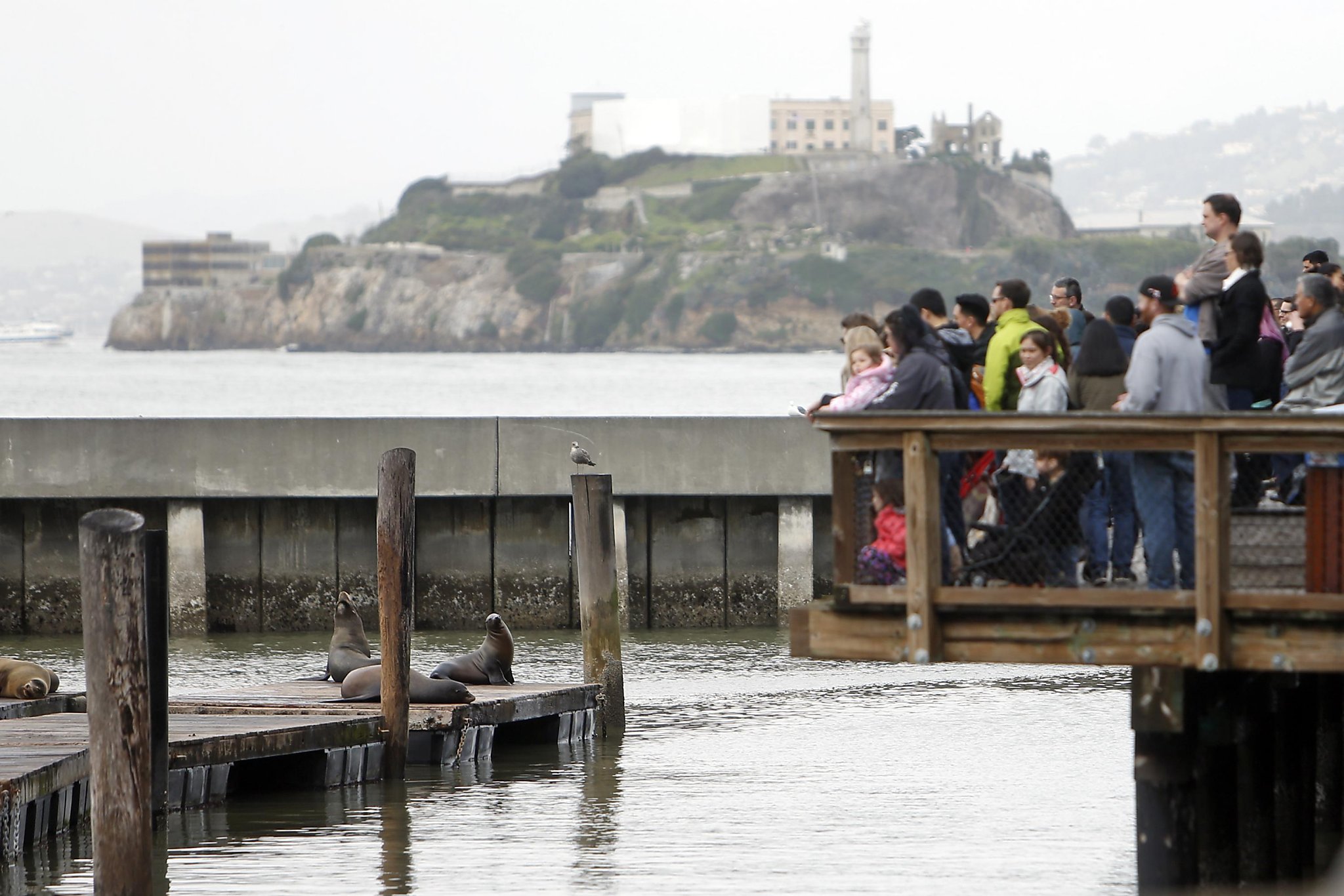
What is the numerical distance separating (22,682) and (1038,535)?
815cm

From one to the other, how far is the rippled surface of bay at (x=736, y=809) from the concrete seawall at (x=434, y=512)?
7.37 ft

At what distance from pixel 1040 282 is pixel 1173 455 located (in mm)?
173205

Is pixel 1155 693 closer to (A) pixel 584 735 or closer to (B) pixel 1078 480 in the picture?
(B) pixel 1078 480

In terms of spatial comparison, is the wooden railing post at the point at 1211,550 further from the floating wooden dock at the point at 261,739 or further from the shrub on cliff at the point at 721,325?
the shrub on cliff at the point at 721,325

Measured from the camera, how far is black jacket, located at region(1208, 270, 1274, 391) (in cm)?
922

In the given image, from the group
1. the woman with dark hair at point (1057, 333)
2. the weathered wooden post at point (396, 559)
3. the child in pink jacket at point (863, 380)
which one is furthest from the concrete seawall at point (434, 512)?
the child in pink jacket at point (863, 380)

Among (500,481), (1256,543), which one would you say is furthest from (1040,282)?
(1256,543)

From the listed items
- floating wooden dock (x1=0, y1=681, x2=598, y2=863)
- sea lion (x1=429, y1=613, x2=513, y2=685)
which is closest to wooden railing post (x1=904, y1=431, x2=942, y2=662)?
floating wooden dock (x1=0, y1=681, x2=598, y2=863)

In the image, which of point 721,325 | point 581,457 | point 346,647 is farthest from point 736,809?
point 721,325

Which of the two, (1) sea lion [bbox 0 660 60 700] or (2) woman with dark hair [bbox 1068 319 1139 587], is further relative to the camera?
(1) sea lion [bbox 0 660 60 700]

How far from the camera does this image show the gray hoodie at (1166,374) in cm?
871

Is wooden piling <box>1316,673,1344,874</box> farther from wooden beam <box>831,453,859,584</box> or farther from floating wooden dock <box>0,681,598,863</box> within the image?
floating wooden dock <box>0,681,598,863</box>

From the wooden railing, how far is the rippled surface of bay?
2.37 meters

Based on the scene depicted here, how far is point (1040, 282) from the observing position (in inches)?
7003
